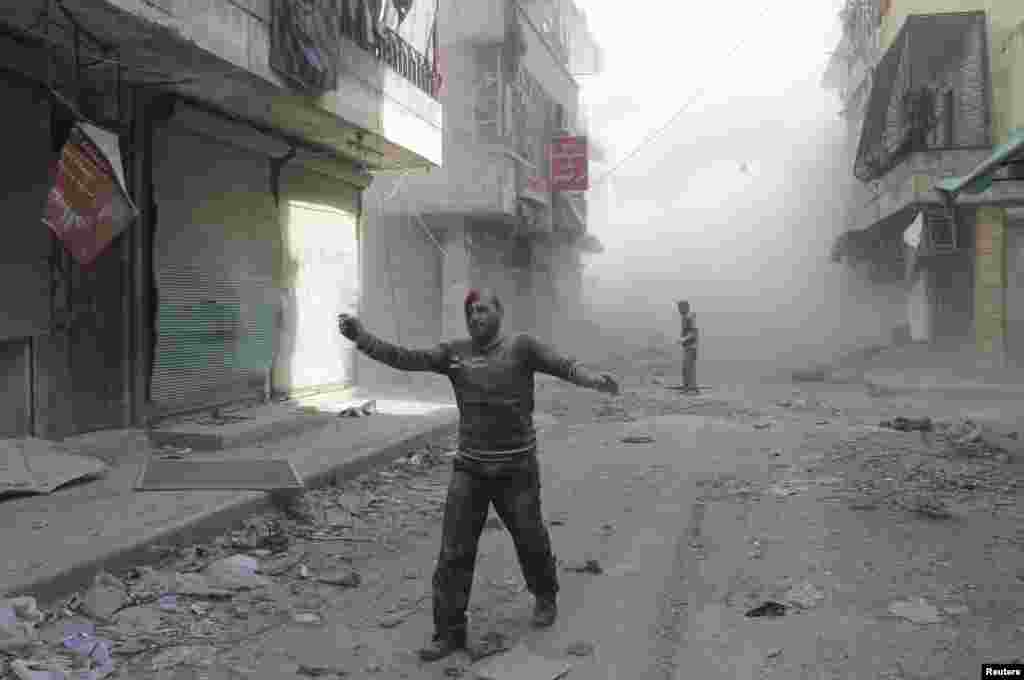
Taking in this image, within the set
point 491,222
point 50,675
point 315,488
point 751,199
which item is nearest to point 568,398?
point 491,222

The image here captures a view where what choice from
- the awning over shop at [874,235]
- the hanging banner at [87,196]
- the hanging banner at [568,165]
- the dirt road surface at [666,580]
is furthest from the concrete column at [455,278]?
the hanging banner at [87,196]

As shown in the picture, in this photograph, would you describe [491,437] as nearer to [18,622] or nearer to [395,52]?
[18,622]

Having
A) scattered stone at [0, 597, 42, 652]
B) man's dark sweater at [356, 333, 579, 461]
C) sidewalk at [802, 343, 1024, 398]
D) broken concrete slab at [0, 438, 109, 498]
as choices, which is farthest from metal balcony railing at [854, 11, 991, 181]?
scattered stone at [0, 597, 42, 652]

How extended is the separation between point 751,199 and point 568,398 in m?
52.2

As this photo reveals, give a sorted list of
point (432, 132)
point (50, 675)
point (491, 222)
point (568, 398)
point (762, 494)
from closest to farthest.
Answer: point (50, 675) < point (762, 494) < point (432, 132) < point (568, 398) < point (491, 222)

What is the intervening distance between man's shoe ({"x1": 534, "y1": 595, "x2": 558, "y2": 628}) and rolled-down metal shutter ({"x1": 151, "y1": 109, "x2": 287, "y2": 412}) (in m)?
6.09

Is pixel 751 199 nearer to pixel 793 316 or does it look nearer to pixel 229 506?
pixel 793 316

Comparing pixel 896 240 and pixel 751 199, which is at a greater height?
pixel 751 199

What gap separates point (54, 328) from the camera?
25.6ft

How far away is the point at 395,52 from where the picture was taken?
478 inches

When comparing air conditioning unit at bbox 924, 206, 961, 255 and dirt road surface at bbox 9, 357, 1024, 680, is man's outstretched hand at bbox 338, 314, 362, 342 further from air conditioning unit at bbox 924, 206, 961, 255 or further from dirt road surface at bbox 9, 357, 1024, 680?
air conditioning unit at bbox 924, 206, 961, 255

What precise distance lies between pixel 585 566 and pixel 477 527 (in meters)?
1.44

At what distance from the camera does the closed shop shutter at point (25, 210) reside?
285 inches

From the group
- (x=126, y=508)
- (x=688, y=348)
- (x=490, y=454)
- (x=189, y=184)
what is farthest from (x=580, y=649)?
(x=688, y=348)
